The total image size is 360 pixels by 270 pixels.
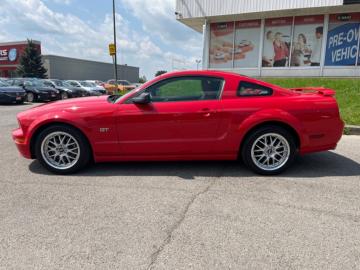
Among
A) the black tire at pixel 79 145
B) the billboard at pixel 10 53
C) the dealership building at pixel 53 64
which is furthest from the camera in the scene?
the dealership building at pixel 53 64

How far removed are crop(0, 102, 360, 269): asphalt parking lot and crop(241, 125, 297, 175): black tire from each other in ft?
0.44

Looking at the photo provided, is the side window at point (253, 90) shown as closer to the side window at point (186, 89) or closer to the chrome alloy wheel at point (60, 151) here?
the side window at point (186, 89)

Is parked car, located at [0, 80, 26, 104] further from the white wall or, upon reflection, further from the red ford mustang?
the red ford mustang

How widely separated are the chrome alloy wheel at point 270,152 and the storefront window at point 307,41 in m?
13.4

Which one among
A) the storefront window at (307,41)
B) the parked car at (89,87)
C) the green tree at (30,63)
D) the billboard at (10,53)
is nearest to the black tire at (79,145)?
the storefront window at (307,41)

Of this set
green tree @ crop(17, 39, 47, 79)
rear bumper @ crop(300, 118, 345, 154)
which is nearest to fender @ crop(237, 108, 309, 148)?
rear bumper @ crop(300, 118, 345, 154)

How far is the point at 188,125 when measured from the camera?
13.7ft

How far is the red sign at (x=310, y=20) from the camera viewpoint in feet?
50.3

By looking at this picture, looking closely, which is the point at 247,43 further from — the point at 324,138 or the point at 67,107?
the point at 67,107

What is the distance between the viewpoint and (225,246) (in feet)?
8.32

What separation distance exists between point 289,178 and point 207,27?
Answer: 1497 cm

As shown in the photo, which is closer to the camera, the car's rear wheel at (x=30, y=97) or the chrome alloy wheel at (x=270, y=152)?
the chrome alloy wheel at (x=270, y=152)

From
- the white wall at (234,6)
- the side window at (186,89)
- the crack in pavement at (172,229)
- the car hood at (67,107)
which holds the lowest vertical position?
the crack in pavement at (172,229)

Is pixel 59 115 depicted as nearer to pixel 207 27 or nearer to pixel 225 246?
pixel 225 246
